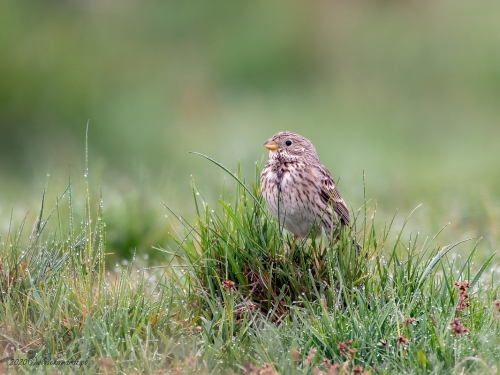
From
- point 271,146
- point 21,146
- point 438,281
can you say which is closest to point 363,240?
point 438,281

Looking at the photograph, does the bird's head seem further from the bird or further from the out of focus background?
the out of focus background

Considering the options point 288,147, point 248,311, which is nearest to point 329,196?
point 288,147

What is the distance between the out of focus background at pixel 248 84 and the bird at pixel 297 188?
4.92 metres

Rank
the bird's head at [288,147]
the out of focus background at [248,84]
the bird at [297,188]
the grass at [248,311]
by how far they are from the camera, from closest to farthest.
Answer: the grass at [248,311], the bird at [297,188], the bird's head at [288,147], the out of focus background at [248,84]

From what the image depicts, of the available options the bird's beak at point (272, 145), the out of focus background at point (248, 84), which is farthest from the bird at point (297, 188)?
the out of focus background at point (248, 84)

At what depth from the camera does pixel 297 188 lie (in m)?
5.60

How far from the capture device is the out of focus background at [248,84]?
489 inches

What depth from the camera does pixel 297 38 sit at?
14.5 m

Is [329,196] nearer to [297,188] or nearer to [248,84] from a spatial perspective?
[297,188]

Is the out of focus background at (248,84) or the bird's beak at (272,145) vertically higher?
the out of focus background at (248,84)

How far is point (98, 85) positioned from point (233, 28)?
8.44 feet

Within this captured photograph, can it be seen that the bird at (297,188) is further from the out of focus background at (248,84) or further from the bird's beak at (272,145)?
the out of focus background at (248,84)

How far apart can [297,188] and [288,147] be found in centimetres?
43

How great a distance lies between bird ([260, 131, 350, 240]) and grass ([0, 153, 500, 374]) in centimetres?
48
